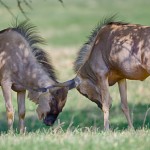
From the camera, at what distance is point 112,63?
15.1 m

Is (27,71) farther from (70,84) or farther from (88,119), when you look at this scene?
(88,119)

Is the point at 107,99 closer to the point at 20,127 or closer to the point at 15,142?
the point at 20,127

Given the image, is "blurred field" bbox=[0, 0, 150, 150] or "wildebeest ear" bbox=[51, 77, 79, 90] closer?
"blurred field" bbox=[0, 0, 150, 150]

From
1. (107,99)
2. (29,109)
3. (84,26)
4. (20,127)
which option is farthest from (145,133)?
(84,26)

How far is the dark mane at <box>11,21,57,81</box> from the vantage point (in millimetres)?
16016

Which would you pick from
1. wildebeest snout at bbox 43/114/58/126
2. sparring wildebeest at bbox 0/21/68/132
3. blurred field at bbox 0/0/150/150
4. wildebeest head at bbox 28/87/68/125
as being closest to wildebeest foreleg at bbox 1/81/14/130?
sparring wildebeest at bbox 0/21/68/132

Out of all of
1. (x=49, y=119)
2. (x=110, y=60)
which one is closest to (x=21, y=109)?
(x=49, y=119)

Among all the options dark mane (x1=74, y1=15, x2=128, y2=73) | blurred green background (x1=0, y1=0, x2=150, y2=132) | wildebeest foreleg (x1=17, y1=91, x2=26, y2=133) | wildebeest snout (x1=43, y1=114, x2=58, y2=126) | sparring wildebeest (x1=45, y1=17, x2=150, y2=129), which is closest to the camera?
sparring wildebeest (x1=45, y1=17, x2=150, y2=129)

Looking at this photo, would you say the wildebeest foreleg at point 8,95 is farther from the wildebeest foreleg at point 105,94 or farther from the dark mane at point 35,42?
the wildebeest foreleg at point 105,94

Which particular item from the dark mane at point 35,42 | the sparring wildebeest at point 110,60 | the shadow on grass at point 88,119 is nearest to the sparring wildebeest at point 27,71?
the dark mane at point 35,42

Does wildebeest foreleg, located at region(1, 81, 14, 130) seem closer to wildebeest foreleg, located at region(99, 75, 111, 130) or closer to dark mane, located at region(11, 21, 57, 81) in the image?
dark mane, located at region(11, 21, 57, 81)

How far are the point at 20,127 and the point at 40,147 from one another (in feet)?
17.8

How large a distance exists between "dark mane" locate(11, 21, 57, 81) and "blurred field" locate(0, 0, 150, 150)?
A: 129 cm

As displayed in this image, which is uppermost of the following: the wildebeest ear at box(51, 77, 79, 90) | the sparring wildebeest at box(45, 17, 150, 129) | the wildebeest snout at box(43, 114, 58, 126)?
the sparring wildebeest at box(45, 17, 150, 129)
